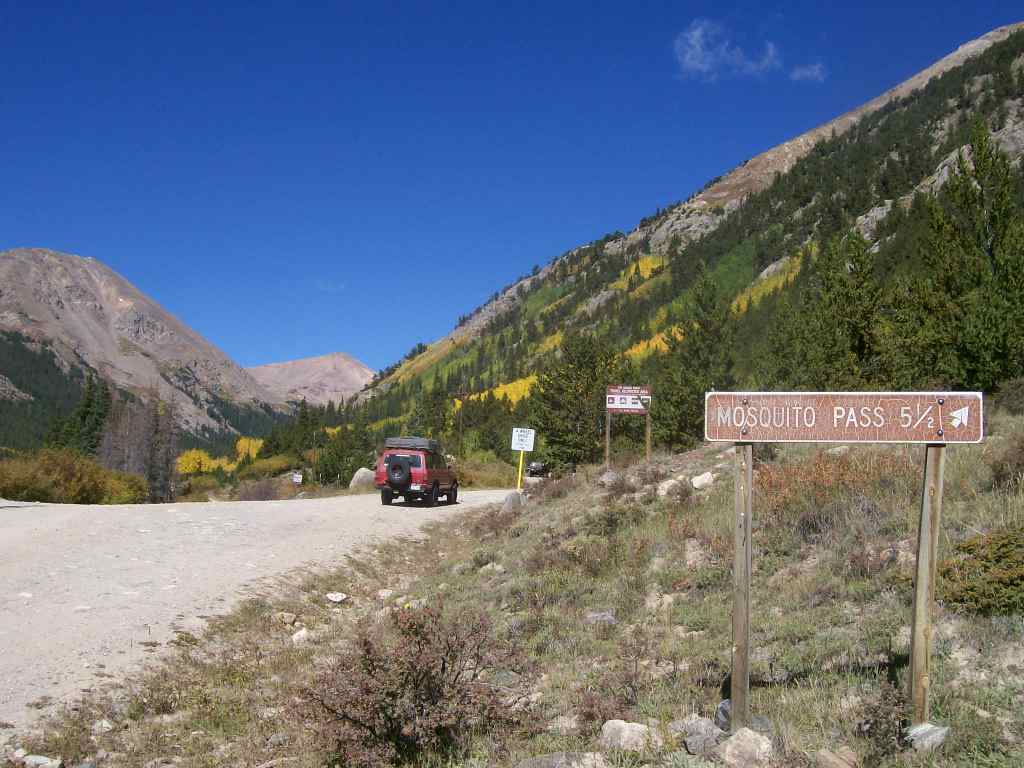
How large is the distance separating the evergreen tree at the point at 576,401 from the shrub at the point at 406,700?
3212 cm

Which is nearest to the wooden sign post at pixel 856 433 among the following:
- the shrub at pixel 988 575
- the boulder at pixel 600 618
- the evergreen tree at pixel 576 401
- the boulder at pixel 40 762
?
the shrub at pixel 988 575

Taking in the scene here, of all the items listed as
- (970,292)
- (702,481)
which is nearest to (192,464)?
(970,292)

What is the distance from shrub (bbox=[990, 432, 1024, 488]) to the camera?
28.5ft

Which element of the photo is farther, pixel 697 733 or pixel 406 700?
pixel 406 700

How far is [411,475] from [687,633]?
17694mm

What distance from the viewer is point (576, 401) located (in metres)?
38.2

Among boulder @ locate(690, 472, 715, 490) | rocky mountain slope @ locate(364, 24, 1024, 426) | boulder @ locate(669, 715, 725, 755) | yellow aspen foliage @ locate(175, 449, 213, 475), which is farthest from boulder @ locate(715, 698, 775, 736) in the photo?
→ yellow aspen foliage @ locate(175, 449, 213, 475)

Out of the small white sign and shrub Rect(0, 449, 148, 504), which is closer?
shrub Rect(0, 449, 148, 504)

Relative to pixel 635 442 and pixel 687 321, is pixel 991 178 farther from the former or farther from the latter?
pixel 635 442

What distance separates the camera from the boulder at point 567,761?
14.7 feet

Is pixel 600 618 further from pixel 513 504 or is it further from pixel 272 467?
pixel 272 467

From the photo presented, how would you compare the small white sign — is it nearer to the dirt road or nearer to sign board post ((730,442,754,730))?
the dirt road

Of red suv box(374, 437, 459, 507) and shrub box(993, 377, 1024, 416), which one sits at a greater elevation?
shrub box(993, 377, 1024, 416)

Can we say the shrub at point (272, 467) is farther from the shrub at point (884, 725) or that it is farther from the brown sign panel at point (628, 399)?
the shrub at point (884, 725)
